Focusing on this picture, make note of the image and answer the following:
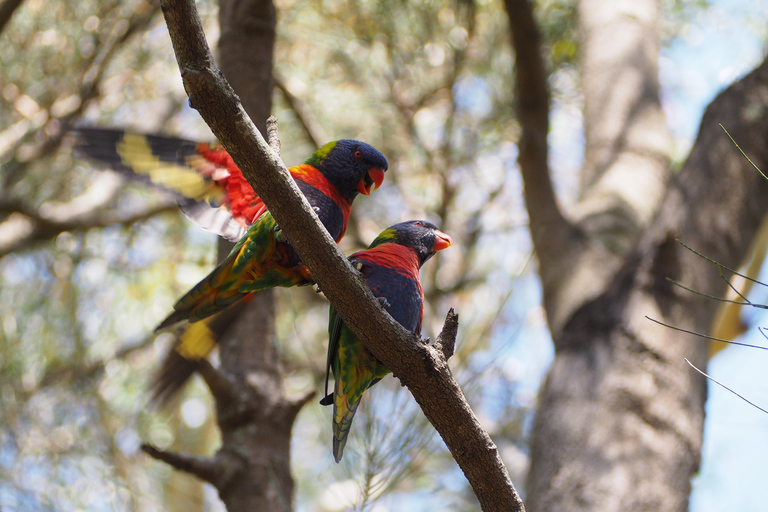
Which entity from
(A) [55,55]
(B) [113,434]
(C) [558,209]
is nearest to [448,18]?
(C) [558,209]

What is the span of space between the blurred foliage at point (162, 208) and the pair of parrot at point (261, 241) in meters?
1.27

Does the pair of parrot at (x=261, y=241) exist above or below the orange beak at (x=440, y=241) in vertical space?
below

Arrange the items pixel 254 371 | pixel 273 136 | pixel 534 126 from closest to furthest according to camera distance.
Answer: pixel 273 136
pixel 254 371
pixel 534 126

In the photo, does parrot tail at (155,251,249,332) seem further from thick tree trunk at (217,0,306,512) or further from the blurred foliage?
the blurred foliage

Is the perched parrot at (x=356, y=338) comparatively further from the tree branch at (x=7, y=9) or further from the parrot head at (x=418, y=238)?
the tree branch at (x=7, y=9)

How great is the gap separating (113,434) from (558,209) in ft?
9.43

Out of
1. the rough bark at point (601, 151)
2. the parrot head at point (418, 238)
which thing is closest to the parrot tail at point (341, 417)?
the parrot head at point (418, 238)

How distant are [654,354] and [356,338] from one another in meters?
1.19

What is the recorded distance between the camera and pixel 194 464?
191 centimetres

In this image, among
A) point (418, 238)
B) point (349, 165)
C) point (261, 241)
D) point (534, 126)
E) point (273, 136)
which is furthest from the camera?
point (534, 126)

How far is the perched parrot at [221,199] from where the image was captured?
1410 mm

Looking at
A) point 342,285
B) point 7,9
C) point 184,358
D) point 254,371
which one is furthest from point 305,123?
point 342,285

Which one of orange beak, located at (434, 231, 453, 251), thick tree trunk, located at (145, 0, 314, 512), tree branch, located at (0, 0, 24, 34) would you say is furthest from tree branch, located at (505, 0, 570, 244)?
tree branch, located at (0, 0, 24, 34)

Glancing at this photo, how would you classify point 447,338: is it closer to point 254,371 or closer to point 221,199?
point 221,199
